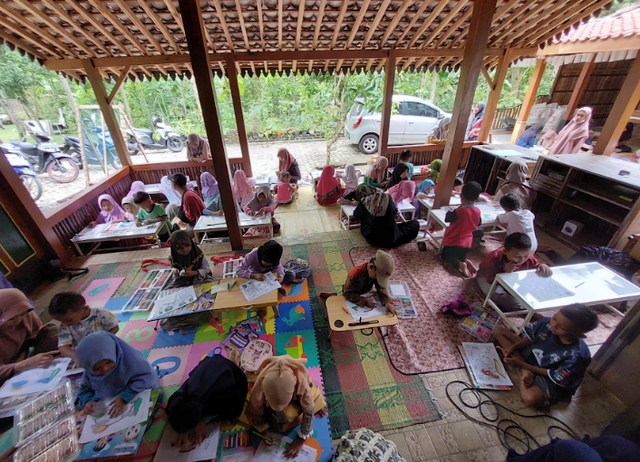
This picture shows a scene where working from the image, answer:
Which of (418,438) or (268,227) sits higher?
(268,227)

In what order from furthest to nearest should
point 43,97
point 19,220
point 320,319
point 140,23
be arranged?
point 43,97
point 140,23
point 19,220
point 320,319

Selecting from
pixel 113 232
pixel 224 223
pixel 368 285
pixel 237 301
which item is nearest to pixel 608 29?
pixel 368 285

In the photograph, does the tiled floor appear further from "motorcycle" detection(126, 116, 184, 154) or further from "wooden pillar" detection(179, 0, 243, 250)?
"motorcycle" detection(126, 116, 184, 154)

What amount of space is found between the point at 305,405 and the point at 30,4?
644 cm

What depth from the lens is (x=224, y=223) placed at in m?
4.70

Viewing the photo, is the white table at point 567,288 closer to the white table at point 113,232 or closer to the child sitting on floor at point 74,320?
the child sitting on floor at point 74,320

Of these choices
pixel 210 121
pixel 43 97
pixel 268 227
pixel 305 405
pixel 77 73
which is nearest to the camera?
pixel 305 405

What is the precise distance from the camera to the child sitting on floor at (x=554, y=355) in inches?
86.9

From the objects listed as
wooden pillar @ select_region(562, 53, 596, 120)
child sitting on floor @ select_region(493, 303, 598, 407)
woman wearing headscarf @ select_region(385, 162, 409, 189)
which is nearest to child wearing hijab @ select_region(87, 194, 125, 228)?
woman wearing headscarf @ select_region(385, 162, 409, 189)

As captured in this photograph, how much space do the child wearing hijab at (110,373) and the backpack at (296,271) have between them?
1.86 meters

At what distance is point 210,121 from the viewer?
370cm

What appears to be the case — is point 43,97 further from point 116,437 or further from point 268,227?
point 116,437

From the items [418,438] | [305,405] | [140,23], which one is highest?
[140,23]

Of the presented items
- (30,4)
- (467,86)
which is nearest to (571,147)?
(467,86)
